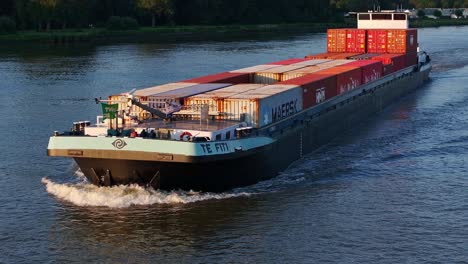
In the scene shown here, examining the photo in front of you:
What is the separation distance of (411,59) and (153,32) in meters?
59.8

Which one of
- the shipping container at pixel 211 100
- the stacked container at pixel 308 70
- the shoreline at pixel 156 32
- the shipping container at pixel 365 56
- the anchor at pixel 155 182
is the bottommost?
the anchor at pixel 155 182

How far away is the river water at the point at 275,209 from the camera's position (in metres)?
21.5

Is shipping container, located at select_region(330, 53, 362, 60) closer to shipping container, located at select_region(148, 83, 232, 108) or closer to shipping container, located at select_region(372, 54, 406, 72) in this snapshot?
shipping container, located at select_region(372, 54, 406, 72)

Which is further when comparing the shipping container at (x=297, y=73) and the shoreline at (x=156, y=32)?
the shoreline at (x=156, y=32)

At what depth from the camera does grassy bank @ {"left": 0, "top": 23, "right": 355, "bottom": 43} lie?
98.7 metres

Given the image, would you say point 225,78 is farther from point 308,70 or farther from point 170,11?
point 170,11

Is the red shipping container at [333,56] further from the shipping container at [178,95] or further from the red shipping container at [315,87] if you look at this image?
Result: the shipping container at [178,95]

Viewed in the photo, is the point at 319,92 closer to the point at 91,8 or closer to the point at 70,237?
the point at 70,237

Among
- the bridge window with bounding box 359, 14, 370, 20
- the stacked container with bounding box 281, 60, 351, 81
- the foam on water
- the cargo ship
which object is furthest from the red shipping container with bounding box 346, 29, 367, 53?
the foam on water

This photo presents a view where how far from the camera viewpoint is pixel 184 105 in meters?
28.8

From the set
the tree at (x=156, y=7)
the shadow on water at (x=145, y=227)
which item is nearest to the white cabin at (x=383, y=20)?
the shadow on water at (x=145, y=227)

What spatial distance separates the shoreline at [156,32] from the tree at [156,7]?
8.00 feet

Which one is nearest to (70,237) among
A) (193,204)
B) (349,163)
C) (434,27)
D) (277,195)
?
(193,204)

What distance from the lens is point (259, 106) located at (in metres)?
28.7
